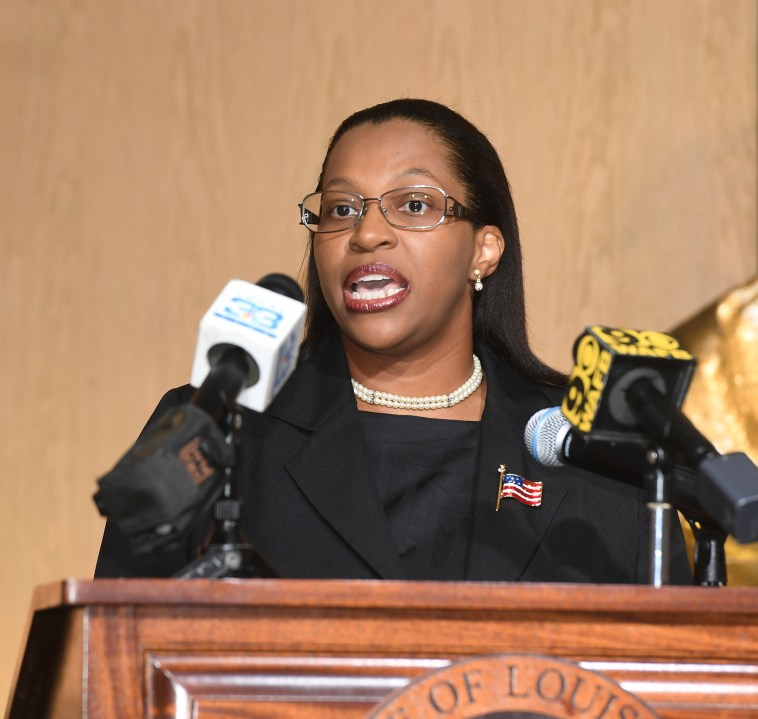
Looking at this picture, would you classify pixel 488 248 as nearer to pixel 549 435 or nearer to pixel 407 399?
pixel 407 399

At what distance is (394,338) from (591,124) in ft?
4.77

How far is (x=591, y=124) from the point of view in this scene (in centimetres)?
328

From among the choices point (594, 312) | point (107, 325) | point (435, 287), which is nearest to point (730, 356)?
point (594, 312)

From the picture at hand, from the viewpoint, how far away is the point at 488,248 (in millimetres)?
2271

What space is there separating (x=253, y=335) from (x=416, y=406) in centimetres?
83

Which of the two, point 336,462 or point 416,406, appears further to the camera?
point 416,406

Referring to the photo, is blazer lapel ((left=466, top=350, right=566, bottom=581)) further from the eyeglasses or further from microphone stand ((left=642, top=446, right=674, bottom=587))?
microphone stand ((left=642, top=446, right=674, bottom=587))

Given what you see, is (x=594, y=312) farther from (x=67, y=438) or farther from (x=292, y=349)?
(x=292, y=349)

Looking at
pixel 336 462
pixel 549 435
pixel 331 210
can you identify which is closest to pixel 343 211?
pixel 331 210

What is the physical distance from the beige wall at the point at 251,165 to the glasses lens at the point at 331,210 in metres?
1.16

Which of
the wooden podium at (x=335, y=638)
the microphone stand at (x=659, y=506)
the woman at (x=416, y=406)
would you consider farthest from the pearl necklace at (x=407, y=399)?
the wooden podium at (x=335, y=638)

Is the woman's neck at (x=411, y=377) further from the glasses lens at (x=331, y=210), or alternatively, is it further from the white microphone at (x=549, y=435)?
the white microphone at (x=549, y=435)

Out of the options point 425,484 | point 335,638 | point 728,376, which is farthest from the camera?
point 728,376

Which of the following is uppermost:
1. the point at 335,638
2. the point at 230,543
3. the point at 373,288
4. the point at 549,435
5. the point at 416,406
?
the point at 373,288
